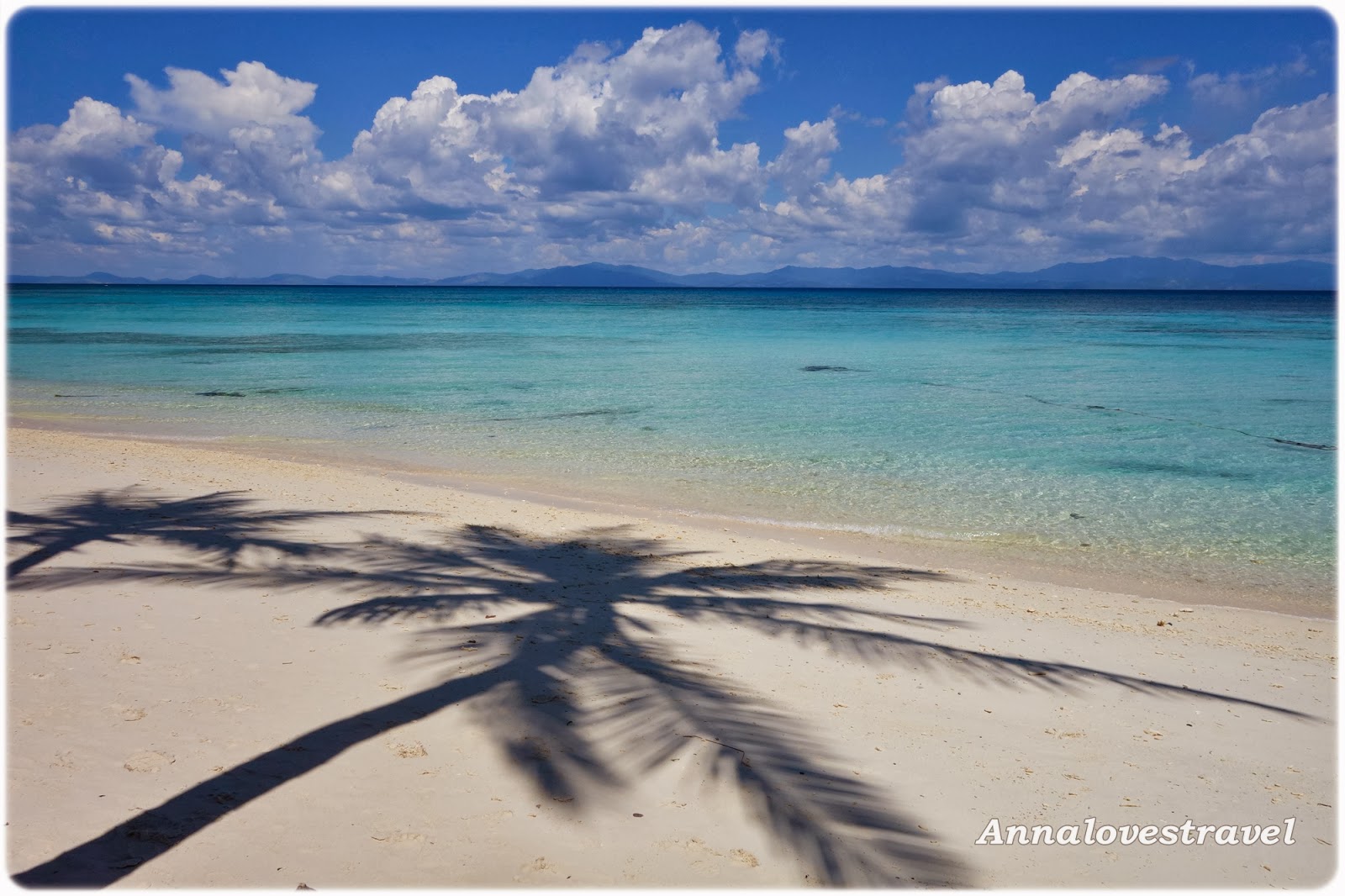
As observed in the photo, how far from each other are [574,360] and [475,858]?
1249 inches

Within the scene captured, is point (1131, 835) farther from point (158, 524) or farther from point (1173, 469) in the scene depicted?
point (1173, 469)

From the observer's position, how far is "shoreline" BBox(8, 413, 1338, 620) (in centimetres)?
891

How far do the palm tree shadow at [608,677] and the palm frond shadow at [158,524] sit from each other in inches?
22.6

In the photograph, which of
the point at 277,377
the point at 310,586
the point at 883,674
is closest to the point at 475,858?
the point at 883,674

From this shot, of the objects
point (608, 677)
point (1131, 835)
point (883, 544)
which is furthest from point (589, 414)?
point (1131, 835)

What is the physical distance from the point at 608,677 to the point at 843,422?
48.7 ft

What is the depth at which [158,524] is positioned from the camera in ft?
29.4

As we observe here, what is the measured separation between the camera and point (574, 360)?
115 feet

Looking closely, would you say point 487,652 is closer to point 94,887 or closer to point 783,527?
point 94,887

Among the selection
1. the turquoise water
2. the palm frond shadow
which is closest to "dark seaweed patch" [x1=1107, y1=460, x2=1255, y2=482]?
the turquoise water

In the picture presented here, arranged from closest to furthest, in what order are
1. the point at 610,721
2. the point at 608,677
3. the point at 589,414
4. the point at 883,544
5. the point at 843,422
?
the point at 610,721 → the point at 608,677 → the point at 883,544 → the point at 843,422 → the point at 589,414

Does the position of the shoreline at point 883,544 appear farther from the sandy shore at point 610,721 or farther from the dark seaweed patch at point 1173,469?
the dark seaweed patch at point 1173,469

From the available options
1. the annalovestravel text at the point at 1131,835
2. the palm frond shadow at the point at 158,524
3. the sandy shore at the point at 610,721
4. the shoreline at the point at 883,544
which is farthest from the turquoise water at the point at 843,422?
the annalovestravel text at the point at 1131,835

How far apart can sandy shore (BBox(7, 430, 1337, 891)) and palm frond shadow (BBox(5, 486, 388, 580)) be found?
6 centimetres
